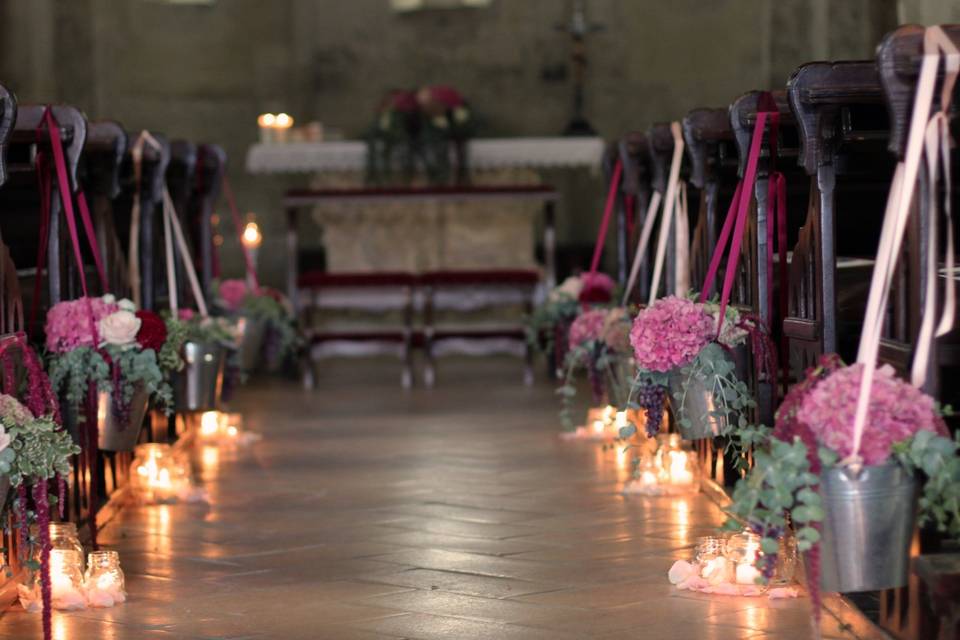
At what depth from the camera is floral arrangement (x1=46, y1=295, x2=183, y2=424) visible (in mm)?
3861

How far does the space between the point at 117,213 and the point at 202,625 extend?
10.6 ft

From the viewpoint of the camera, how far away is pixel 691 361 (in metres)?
3.52

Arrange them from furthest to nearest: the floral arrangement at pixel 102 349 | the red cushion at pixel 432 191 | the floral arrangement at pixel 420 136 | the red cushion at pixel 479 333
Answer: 1. the floral arrangement at pixel 420 136
2. the red cushion at pixel 432 191
3. the red cushion at pixel 479 333
4. the floral arrangement at pixel 102 349

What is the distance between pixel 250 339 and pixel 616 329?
228 cm

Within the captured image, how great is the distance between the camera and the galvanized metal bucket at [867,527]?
2.38 metres

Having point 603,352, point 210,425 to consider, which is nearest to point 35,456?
point 603,352

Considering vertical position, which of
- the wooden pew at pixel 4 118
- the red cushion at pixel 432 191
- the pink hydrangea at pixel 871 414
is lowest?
the pink hydrangea at pixel 871 414

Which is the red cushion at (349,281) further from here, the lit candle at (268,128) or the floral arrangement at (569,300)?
the lit candle at (268,128)

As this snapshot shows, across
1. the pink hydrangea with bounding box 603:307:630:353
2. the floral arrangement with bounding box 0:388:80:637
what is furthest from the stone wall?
the floral arrangement with bounding box 0:388:80:637

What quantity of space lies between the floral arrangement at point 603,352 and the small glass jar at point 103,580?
5.11ft

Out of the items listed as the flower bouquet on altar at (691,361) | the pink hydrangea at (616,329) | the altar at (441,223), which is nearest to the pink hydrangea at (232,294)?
the pink hydrangea at (616,329)

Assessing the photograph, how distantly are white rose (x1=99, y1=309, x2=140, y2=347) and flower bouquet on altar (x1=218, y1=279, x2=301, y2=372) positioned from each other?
8.24 ft

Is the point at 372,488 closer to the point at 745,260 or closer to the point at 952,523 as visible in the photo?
the point at 745,260

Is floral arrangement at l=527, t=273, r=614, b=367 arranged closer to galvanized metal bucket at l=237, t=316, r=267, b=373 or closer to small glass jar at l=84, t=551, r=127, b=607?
galvanized metal bucket at l=237, t=316, r=267, b=373
